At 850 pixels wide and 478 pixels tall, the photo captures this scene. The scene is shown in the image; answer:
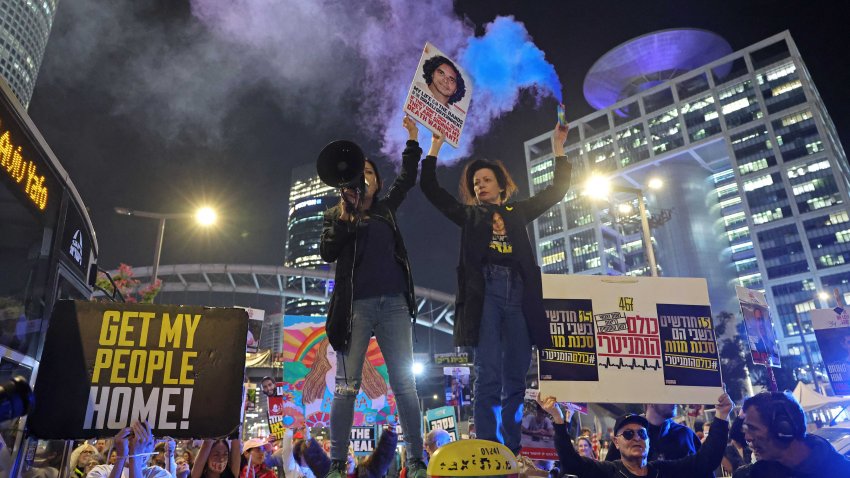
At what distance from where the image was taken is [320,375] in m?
12.1

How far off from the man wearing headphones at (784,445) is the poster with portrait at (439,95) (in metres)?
3.76

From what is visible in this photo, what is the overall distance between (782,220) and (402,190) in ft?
347

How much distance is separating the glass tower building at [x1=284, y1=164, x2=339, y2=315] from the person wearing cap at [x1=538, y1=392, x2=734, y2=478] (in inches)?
5009

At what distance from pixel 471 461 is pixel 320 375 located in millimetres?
10046

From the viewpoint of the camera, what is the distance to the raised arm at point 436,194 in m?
5.43

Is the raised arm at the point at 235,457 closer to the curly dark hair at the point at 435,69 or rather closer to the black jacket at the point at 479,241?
the black jacket at the point at 479,241

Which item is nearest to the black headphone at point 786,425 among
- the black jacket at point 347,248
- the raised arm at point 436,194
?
the black jacket at point 347,248

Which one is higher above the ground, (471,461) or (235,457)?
(471,461)

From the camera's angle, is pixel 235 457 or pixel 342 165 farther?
pixel 235 457

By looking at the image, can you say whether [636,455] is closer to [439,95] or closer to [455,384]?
[439,95]

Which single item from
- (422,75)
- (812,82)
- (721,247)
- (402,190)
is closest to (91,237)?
(402,190)

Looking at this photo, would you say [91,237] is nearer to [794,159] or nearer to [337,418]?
[337,418]

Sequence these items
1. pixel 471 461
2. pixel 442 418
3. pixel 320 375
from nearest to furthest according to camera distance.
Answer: pixel 471 461 < pixel 320 375 < pixel 442 418

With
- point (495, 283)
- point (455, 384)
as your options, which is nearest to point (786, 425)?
point (495, 283)
